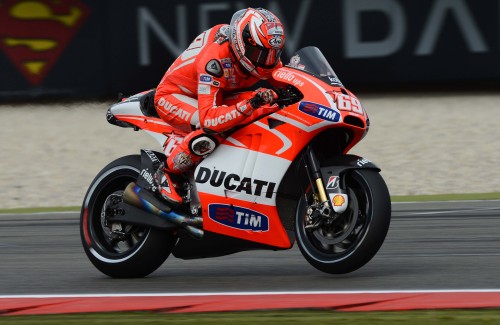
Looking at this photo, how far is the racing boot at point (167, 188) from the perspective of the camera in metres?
6.47

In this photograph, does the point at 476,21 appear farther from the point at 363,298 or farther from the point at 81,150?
the point at 363,298

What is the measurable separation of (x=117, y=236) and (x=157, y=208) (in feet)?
1.26

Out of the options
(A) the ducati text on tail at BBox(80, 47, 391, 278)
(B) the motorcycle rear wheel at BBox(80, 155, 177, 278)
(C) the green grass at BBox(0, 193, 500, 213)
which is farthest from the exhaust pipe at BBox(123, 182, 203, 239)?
(C) the green grass at BBox(0, 193, 500, 213)

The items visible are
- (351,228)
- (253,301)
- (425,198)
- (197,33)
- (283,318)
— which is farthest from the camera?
(197,33)

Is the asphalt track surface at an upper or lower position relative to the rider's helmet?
lower

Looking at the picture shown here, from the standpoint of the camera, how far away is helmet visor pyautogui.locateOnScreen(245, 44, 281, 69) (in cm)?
614

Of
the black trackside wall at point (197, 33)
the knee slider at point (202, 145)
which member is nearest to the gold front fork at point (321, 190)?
the knee slider at point (202, 145)

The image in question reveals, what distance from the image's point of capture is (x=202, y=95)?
246 inches

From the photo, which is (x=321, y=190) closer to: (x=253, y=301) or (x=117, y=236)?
(x=253, y=301)

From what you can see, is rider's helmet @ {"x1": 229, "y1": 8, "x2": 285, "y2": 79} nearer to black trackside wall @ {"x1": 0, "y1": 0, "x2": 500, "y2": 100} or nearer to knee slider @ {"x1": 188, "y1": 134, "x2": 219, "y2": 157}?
knee slider @ {"x1": 188, "y1": 134, "x2": 219, "y2": 157}

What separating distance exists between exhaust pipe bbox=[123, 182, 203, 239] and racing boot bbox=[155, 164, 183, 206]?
5 centimetres

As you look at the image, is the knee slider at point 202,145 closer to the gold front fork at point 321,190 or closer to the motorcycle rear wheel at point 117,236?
the motorcycle rear wheel at point 117,236

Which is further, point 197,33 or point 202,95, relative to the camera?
point 197,33

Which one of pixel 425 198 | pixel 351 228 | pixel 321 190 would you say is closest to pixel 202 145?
pixel 321 190
